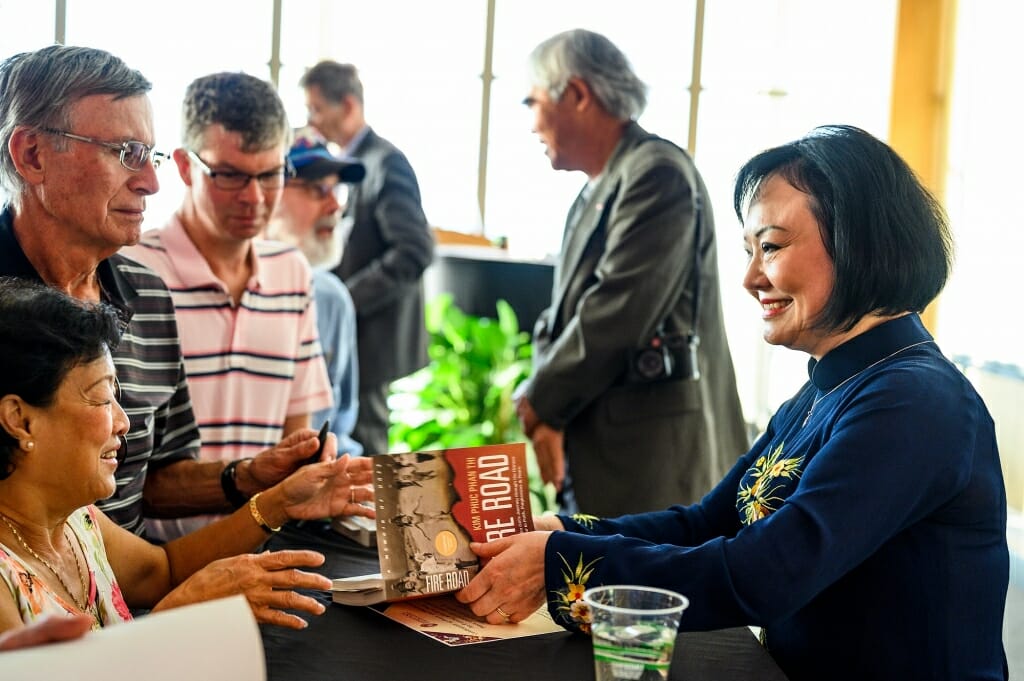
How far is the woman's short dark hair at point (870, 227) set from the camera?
1.74 meters

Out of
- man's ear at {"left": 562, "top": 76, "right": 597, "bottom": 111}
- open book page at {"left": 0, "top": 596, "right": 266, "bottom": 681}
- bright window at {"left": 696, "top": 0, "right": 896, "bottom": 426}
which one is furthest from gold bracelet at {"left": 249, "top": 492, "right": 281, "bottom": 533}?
bright window at {"left": 696, "top": 0, "right": 896, "bottom": 426}

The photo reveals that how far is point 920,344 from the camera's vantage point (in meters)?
1.76

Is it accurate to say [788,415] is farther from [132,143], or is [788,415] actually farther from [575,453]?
[575,453]

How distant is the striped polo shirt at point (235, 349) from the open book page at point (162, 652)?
4.46ft

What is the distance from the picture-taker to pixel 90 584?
1724 millimetres

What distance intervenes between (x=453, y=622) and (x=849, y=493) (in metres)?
0.64

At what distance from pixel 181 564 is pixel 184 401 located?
0.42 meters

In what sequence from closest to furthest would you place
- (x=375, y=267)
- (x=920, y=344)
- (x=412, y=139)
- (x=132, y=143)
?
(x=920, y=344), (x=132, y=143), (x=375, y=267), (x=412, y=139)

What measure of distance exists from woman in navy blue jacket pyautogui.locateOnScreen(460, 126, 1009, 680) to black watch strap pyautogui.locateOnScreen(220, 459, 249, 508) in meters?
0.79

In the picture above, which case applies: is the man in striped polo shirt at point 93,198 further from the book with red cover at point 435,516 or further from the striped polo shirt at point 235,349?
the book with red cover at point 435,516

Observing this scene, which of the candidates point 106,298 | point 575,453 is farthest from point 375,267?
point 106,298

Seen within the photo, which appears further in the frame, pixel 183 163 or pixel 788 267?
pixel 183 163

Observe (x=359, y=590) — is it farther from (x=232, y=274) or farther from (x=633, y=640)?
(x=232, y=274)

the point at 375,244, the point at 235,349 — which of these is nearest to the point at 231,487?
the point at 235,349
